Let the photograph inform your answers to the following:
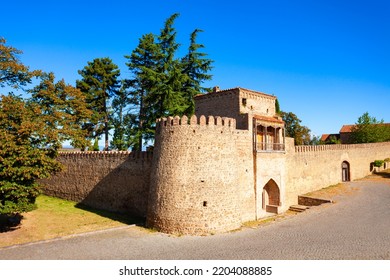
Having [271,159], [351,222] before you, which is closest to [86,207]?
[271,159]

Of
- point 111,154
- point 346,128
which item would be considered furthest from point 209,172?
point 346,128

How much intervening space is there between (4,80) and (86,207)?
11859 mm

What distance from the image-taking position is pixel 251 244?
1253 centimetres

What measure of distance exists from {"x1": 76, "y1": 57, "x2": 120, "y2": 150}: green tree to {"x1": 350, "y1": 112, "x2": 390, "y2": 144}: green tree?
41.8 m

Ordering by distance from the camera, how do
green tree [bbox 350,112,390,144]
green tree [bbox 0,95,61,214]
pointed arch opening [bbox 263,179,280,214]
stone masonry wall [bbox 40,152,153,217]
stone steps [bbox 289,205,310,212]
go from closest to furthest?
green tree [bbox 0,95,61,214], stone masonry wall [bbox 40,152,153,217], pointed arch opening [bbox 263,179,280,214], stone steps [bbox 289,205,310,212], green tree [bbox 350,112,390,144]

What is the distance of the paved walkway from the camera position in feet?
37.0

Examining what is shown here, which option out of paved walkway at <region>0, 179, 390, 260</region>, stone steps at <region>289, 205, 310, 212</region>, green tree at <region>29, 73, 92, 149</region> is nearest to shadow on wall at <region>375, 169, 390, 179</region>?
stone steps at <region>289, 205, 310, 212</region>

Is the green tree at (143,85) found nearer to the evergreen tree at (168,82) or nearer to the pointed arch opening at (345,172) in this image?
the evergreen tree at (168,82)

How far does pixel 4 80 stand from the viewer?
2214cm

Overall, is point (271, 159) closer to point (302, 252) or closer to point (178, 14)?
point (302, 252)

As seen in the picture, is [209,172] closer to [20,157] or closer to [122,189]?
[122,189]

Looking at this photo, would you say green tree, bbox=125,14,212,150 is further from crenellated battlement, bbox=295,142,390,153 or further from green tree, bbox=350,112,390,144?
green tree, bbox=350,112,390,144

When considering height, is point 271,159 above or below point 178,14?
below

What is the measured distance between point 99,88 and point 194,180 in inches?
880
